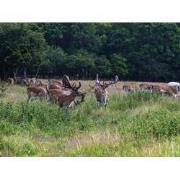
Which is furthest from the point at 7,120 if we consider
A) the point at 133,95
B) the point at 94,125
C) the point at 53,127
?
the point at 133,95

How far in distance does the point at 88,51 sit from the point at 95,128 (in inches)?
37.1

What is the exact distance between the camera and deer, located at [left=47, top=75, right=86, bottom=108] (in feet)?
23.3

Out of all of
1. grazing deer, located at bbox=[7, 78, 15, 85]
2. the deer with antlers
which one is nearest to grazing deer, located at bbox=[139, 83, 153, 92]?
the deer with antlers

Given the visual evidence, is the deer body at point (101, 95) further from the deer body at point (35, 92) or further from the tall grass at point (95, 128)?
the deer body at point (35, 92)

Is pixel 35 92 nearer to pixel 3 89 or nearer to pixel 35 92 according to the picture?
pixel 35 92

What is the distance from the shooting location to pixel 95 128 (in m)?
6.96

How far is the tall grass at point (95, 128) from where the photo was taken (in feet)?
22.2

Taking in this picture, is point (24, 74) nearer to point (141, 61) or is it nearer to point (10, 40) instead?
point (10, 40)

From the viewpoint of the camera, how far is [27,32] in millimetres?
7062

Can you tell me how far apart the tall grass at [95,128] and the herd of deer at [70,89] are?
0.26 feet

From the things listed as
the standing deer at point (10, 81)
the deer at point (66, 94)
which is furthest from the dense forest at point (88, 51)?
the deer at point (66, 94)

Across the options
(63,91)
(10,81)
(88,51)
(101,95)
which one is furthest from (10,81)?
(101,95)

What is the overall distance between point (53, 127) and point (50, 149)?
31 centimetres

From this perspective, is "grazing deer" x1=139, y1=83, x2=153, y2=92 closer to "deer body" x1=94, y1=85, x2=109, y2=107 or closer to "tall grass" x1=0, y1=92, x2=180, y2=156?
"tall grass" x1=0, y1=92, x2=180, y2=156
